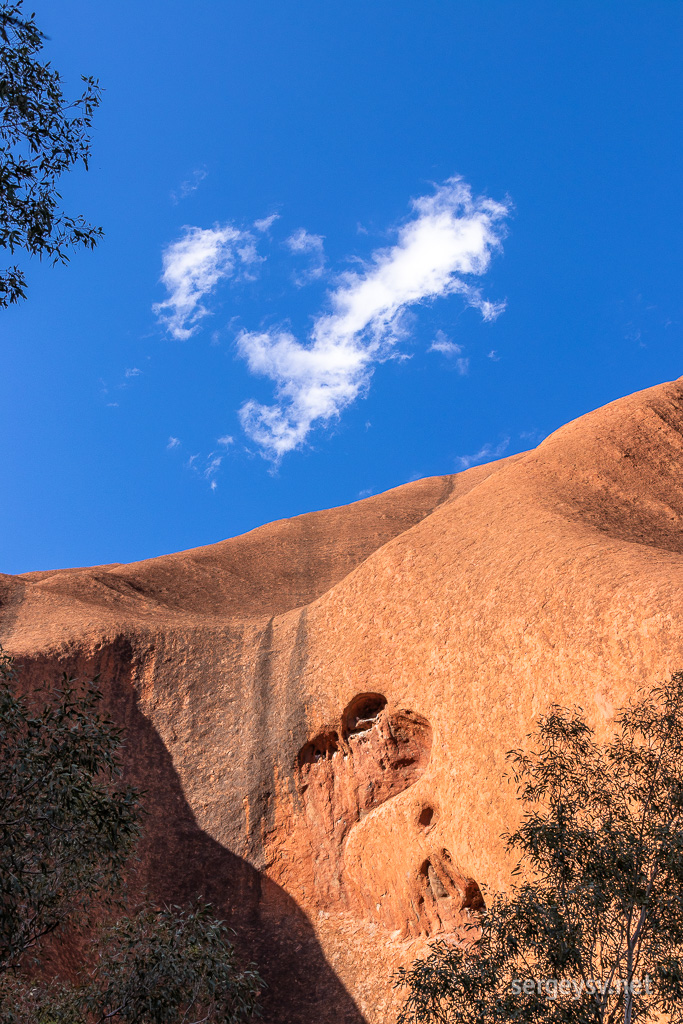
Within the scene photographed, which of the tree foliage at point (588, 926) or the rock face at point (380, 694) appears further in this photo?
the rock face at point (380, 694)

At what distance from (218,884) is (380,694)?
32.1 ft

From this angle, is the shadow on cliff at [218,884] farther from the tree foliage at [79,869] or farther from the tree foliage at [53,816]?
the tree foliage at [53,816]

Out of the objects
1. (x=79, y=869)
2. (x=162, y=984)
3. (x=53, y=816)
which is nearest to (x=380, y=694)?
(x=162, y=984)

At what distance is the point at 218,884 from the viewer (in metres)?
30.2

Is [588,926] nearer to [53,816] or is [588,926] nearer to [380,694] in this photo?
[53,816]

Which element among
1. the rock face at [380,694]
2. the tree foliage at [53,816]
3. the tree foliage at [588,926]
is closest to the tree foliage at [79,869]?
the tree foliage at [53,816]

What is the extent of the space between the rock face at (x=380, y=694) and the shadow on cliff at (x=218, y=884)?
0.08 m

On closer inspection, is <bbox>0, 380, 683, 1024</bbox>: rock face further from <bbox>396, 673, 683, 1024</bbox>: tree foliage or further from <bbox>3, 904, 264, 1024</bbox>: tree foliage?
<bbox>3, 904, 264, 1024</bbox>: tree foliage

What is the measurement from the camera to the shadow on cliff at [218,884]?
26.0 m

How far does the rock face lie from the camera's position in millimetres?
25141

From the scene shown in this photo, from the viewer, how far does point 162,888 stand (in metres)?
29.6

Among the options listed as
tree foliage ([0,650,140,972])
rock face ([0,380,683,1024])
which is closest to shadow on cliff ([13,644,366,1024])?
rock face ([0,380,683,1024])

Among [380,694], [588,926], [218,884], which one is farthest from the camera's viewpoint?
[380,694]

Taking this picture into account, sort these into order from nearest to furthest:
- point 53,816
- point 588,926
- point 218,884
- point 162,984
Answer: point 53,816 < point 588,926 < point 162,984 < point 218,884
